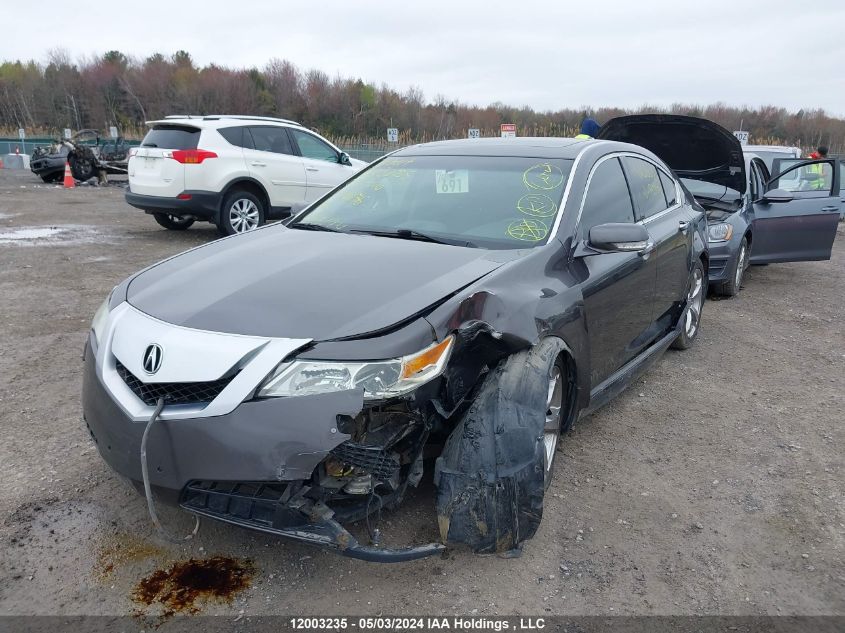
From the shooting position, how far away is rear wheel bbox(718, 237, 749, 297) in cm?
736

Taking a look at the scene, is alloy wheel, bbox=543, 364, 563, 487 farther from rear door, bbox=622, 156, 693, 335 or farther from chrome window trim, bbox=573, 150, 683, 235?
rear door, bbox=622, 156, 693, 335

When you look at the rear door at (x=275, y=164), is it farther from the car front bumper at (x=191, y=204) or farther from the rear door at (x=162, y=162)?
the rear door at (x=162, y=162)

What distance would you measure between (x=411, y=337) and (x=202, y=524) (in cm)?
130

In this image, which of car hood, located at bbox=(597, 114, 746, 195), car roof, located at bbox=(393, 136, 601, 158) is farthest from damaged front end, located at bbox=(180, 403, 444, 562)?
car hood, located at bbox=(597, 114, 746, 195)

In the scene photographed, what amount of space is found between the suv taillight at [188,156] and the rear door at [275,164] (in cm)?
64

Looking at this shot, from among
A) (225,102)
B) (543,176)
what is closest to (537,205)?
(543,176)

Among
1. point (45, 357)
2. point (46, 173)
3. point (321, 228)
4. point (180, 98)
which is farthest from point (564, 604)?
point (180, 98)

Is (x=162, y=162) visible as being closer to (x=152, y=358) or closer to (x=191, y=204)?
(x=191, y=204)

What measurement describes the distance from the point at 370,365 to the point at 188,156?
7.75m

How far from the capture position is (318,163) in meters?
10.4

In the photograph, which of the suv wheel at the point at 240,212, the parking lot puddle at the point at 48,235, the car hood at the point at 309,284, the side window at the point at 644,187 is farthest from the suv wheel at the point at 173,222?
the side window at the point at 644,187

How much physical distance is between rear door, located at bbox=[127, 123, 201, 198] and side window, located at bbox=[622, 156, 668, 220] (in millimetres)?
6548

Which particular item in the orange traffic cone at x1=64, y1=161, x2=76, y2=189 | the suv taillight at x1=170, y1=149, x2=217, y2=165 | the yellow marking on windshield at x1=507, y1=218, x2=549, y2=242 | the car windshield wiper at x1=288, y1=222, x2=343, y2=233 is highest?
the suv taillight at x1=170, y1=149, x2=217, y2=165

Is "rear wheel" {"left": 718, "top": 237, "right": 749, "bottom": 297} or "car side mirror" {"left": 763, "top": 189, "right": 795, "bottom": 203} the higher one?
"car side mirror" {"left": 763, "top": 189, "right": 795, "bottom": 203}
